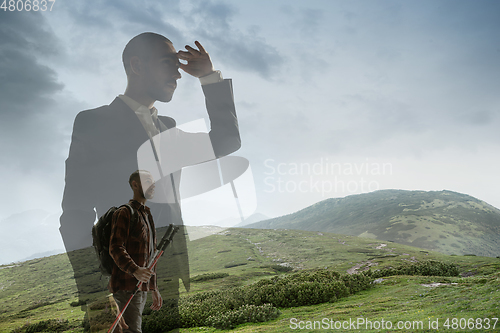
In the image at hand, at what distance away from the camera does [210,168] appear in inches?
98.1

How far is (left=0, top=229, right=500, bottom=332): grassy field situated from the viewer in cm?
784

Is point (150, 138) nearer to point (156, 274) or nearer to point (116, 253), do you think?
point (116, 253)

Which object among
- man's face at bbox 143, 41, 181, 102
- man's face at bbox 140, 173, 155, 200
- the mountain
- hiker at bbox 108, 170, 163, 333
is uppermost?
man's face at bbox 143, 41, 181, 102

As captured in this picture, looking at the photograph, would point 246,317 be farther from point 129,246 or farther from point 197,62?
point 197,62

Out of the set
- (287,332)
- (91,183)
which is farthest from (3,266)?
(91,183)

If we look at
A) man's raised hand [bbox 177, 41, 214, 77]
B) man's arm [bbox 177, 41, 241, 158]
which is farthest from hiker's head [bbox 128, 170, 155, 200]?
man's raised hand [bbox 177, 41, 214, 77]

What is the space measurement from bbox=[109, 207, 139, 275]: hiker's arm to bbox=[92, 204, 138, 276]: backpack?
0.03m

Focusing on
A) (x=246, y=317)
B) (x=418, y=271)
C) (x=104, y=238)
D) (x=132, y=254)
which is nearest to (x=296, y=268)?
(x=418, y=271)

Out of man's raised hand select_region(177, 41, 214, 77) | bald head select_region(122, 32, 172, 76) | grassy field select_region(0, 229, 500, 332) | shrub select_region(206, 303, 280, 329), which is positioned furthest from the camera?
shrub select_region(206, 303, 280, 329)

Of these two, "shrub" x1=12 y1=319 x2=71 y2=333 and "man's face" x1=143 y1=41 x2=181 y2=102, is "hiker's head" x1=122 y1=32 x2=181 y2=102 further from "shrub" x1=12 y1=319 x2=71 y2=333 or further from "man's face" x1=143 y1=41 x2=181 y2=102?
"shrub" x1=12 y1=319 x2=71 y2=333

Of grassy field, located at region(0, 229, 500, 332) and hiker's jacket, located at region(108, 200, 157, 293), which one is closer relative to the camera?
hiker's jacket, located at region(108, 200, 157, 293)

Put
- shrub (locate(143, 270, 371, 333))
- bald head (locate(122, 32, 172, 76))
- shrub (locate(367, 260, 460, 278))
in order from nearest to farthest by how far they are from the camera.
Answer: bald head (locate(122, 32, 172, 76)), shrub (locate(143, 270, 371, 333)), shrub (locate(367, 260, 460, 278))

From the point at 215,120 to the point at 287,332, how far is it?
7522 mm

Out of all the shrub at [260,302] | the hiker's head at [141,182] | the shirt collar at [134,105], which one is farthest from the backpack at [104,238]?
the shrub at [260,302]
